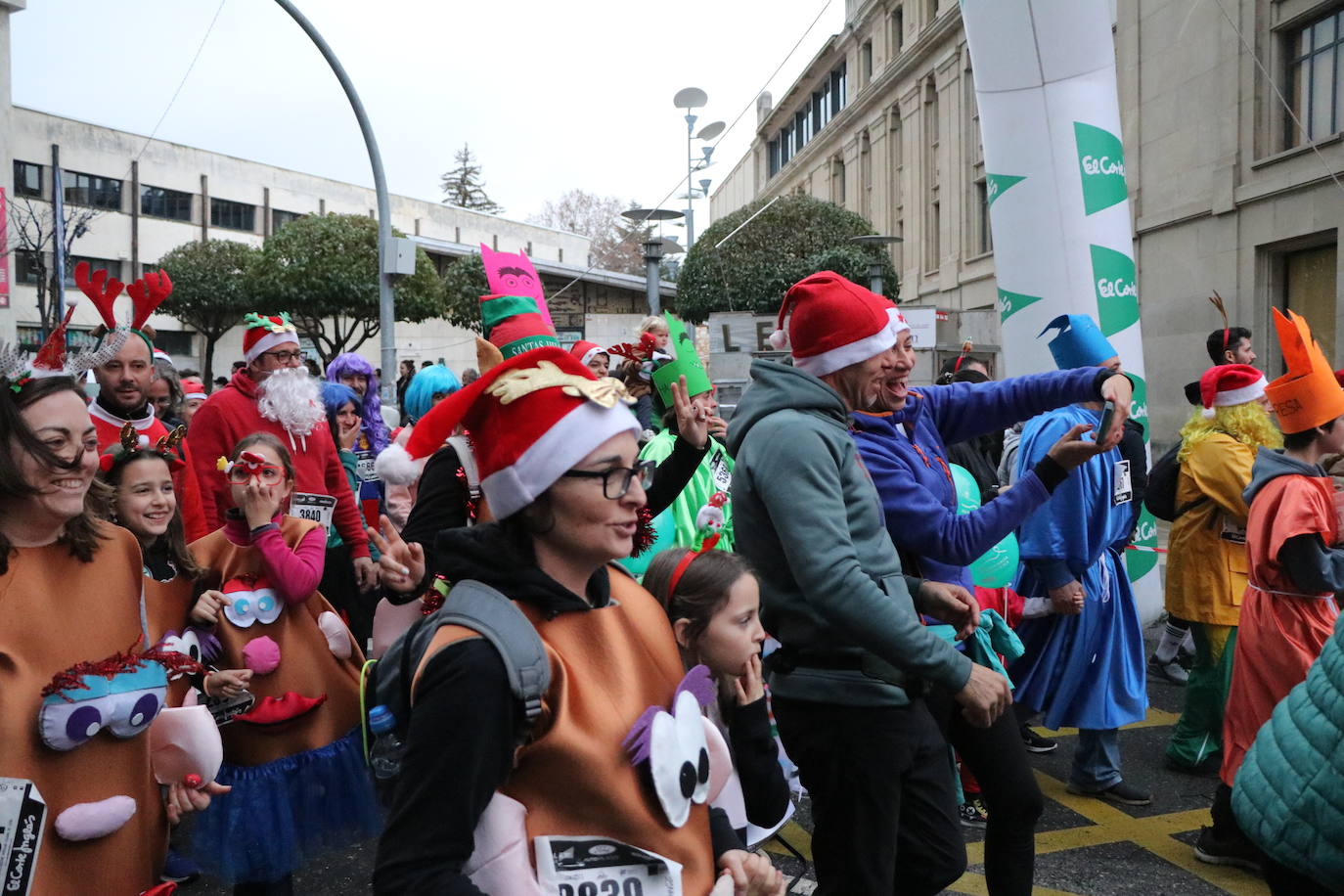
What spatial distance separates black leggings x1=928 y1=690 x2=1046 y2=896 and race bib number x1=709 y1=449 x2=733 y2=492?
2007 mm

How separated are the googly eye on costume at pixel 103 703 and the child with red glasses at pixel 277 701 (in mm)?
795

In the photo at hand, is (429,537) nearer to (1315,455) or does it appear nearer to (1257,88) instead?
(1315,455)

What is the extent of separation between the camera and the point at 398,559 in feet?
7.00

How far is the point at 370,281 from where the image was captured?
3409cm

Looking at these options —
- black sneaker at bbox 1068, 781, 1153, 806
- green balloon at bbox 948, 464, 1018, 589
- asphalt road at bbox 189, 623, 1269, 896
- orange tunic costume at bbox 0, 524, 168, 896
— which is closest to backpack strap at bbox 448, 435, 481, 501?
orange tunic costume at bbox 0, 524, 168, 896

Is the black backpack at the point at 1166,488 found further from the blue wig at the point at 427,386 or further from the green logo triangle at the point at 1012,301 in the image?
the blue wig at the point at 427,386

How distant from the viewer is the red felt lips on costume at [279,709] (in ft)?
11.0

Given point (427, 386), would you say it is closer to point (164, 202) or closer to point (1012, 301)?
point (1012, 301)

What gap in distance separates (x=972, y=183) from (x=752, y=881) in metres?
26.5

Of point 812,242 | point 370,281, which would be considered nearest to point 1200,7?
point 812,242

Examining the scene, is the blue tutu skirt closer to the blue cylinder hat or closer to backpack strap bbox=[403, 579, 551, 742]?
backpack strap bbox=[403, 579, 551, 742]

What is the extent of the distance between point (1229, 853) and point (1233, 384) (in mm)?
2312

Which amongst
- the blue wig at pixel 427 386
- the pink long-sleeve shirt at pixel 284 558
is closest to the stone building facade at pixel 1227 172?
the blue wig at pixel 427 386

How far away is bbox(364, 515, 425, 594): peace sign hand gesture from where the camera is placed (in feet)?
6.97
